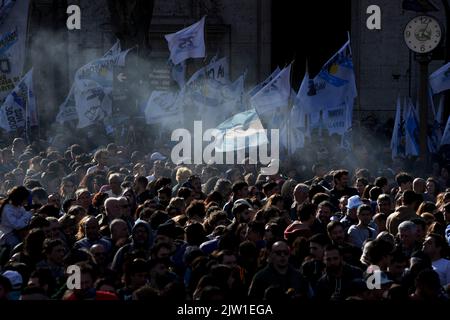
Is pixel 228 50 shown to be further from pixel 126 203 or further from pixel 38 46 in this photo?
pixel 126 203

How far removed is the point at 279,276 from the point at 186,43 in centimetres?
1516

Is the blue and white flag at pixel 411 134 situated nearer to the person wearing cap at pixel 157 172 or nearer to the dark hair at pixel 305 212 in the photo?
the person wearing cap at pixel 157 172

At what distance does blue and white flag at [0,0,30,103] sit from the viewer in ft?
66.0

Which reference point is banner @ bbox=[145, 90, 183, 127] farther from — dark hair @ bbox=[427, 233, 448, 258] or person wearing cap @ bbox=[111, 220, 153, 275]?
dark hair @ bbox=[427, 233, 448, 258]

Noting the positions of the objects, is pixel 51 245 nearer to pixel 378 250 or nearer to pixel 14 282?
pixel 14 282

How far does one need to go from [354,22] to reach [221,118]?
1225 centimetres

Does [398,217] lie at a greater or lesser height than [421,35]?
→ lesser

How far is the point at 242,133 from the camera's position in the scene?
1952 centimetres

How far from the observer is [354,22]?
3522cm

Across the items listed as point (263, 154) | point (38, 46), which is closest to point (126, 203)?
point (263, 154)

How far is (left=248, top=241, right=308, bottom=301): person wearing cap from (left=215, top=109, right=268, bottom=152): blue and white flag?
30.6 feet

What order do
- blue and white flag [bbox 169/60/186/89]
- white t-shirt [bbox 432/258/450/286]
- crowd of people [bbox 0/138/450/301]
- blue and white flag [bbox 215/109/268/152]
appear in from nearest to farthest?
crowd of people [bbox 0/138/450/301] → white t-shirt [bbox 432/258/450/286] → blue and white flag [bbox 215/109/268/152] → blue and white flag [bbox 169/60/186/89]

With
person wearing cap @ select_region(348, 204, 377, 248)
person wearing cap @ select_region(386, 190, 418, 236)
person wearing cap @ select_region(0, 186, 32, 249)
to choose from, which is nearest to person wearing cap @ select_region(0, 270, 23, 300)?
person wearing cap @ select_region(0, 186, 32, 249)

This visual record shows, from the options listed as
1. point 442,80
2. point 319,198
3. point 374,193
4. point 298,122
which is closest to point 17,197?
point 319,198
